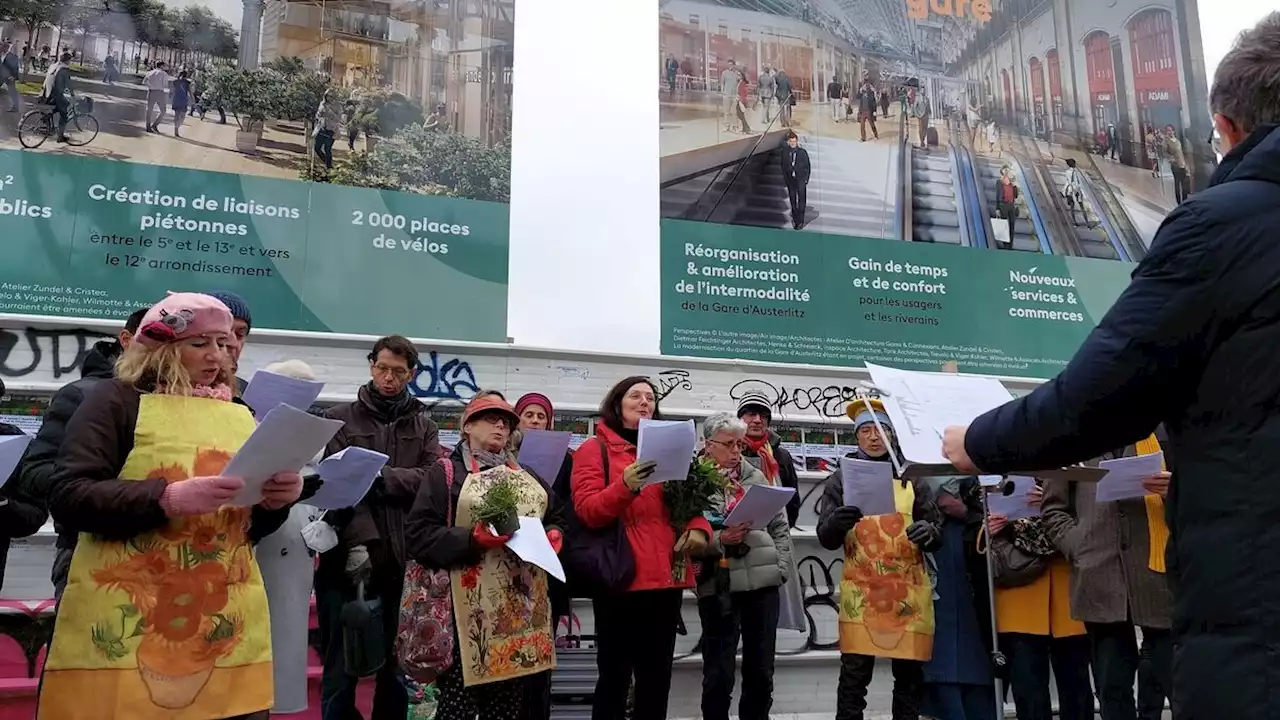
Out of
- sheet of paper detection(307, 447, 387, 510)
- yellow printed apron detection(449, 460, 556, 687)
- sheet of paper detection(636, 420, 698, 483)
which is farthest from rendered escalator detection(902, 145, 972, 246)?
sheet of paper detection(307, 447, 387, 510)

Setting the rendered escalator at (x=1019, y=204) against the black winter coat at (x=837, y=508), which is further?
the rendered escalator at (x=1019, y=204)

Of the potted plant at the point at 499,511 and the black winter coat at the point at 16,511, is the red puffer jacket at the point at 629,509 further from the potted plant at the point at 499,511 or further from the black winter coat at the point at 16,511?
the black winter coat at the point at 16,511

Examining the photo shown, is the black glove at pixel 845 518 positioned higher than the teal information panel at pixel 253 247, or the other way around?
the teal information panel at pixel 253 247

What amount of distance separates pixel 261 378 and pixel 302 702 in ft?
4.02

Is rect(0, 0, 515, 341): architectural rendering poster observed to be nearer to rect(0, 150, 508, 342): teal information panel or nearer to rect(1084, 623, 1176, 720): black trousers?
rect(0, 150, 508, 342): teal information panel

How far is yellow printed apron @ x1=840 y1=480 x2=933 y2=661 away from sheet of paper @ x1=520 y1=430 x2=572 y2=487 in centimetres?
174

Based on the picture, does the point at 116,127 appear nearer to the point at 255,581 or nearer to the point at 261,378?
the point at 261,378

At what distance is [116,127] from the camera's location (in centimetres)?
704

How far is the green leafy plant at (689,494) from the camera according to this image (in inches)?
165

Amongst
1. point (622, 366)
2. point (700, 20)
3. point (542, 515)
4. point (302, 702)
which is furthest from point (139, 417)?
point (700, 20)

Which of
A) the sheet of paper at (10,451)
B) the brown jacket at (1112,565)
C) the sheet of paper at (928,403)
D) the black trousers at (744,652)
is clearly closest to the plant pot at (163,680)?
the sheet of paper at (10,451)

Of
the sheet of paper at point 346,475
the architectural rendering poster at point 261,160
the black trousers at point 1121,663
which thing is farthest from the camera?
the architectural rendering poster at point 261,160

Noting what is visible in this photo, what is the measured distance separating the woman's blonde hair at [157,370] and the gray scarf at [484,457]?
65.0 inches

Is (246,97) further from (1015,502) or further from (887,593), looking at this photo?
(1015,502)
